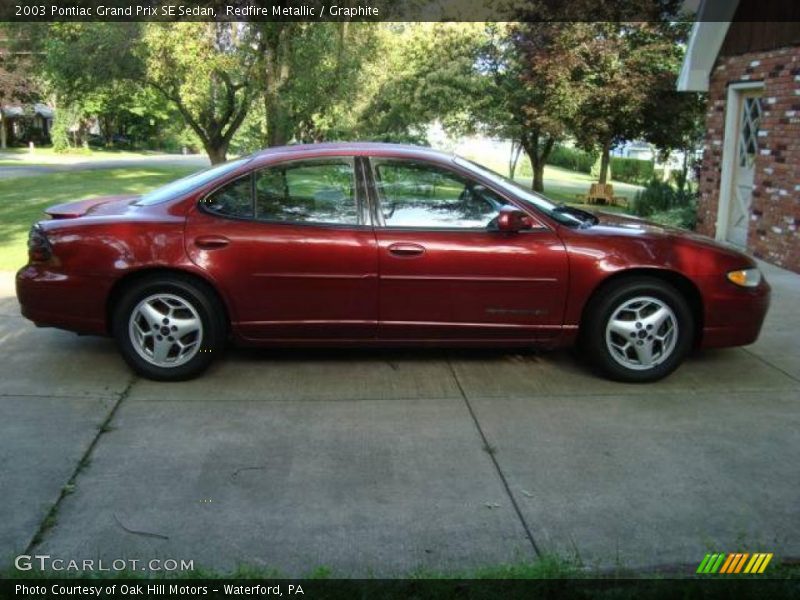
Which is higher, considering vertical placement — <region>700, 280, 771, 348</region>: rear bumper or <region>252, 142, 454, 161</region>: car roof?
<region>252, 142, 454, 161</region>: car roof

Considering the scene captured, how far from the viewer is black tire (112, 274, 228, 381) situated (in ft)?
17.1

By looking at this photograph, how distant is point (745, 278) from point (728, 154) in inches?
273

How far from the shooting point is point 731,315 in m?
5.39

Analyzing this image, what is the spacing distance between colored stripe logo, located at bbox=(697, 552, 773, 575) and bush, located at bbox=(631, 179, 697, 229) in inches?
437

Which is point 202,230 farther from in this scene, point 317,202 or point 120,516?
point 120,516

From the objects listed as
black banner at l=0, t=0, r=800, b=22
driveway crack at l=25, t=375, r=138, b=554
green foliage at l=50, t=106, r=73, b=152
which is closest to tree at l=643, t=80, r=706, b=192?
black banner at l=0, t=0, r=800, b=22

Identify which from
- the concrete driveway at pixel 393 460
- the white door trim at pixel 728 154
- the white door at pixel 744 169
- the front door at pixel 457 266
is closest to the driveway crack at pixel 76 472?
the concrete driveway at pixel 393 460

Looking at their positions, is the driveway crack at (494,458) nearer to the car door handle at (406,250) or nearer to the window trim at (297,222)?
the car door handle at (406,250)

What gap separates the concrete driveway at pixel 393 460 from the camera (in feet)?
11.0

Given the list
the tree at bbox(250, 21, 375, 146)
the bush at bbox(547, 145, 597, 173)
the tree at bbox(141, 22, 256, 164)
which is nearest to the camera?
the tree at bbox(141, 22, 256, 164)

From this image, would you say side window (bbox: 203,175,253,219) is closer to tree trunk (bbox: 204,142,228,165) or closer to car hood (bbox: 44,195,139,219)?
car hood (bbox: 44,195,139,219)

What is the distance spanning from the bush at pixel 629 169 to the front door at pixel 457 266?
3756 centimetres

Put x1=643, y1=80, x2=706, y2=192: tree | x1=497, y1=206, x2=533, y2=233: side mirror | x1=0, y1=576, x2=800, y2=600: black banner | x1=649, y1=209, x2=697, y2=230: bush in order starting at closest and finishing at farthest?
1. x1=0, y1=576, x2=800, y2=600: black banner
2. x1=497, y1=206, x2=533, y2=233: side mirror
3. x1=649, y1=209, x2=697, y2=230: bush
4. x1=643, y1=80, x2=706, y2=192: tree

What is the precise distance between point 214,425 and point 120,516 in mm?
1124
